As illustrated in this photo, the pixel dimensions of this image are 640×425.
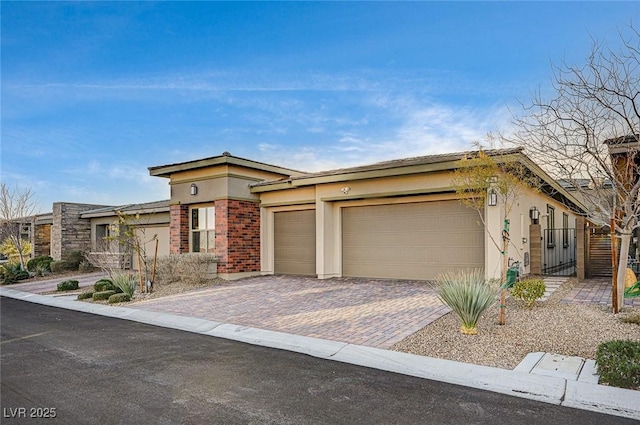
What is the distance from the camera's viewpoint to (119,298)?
12477mm

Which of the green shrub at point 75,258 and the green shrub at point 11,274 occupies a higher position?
the green shrub at point 75,258

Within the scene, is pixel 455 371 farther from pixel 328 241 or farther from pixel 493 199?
pixel 328 241

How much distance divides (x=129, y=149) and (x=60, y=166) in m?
4.08

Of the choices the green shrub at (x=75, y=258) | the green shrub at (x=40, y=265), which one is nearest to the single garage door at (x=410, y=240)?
the green shrub at (x=75, y=258)

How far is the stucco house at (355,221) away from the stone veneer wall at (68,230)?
10.8m

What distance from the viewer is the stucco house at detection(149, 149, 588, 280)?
492 inches

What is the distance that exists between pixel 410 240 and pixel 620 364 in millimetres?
8623

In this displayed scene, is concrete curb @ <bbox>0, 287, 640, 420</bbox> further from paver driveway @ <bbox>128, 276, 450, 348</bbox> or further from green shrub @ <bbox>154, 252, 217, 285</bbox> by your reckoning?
green shrub @ <bbox>154, 252, 217, 285</bbox>

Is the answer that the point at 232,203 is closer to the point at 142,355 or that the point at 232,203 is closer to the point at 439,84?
the point at 439,84

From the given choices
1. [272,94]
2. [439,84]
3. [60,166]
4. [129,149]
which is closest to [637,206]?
[439,84]

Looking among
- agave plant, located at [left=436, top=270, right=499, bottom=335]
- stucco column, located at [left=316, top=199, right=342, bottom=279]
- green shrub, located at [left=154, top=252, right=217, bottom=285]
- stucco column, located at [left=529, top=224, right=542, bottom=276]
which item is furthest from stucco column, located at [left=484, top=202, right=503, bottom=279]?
green shrub, located at [left=154, top=252, right=217, bottom=285]

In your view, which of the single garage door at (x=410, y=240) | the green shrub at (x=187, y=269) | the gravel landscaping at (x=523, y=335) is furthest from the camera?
the green shrub at (x=187, y=269)

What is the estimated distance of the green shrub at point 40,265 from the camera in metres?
22.7

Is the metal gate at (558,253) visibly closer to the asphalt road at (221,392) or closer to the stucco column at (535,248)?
the stucco column at (535,248)
